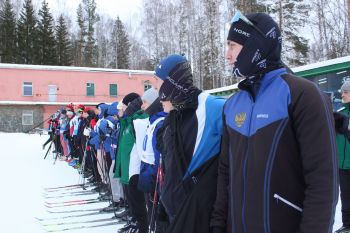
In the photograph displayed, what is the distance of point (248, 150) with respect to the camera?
1938mm

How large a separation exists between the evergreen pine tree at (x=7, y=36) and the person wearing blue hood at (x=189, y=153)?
51989mm

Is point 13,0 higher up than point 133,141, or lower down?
higher up

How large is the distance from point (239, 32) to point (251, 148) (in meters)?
0.65

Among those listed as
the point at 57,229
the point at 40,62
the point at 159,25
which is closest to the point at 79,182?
the point at 57,229

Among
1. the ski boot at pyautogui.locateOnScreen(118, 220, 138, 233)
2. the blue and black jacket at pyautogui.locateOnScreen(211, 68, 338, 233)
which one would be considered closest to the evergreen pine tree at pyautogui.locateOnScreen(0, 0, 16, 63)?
the ski boot at pyautogui.locateOnScreen(118, 220, 138, 233)

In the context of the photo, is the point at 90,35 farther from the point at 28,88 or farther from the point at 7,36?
the point at 28,88

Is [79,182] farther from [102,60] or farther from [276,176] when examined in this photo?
[102,60]

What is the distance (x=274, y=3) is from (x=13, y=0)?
41.4m

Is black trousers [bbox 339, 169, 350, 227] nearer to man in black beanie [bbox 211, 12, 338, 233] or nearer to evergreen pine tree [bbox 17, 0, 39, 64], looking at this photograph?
man in black beanie [bbox 211, 12, 338, 233]

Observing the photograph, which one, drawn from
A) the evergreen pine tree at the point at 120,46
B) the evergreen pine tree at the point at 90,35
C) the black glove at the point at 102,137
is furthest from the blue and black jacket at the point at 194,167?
the evergreen pine tree at the point at 90,35

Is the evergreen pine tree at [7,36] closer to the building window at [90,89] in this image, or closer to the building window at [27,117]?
the building window at [27,117]

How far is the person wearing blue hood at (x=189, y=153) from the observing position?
239cm

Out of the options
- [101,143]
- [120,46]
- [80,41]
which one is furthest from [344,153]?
[80,41]

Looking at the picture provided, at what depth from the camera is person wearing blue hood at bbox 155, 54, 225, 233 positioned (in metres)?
2.39
